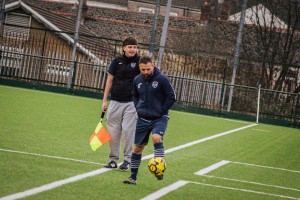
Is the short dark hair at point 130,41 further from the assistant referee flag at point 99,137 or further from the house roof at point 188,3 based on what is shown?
the house roof at point 188,3

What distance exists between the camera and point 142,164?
12461 mm

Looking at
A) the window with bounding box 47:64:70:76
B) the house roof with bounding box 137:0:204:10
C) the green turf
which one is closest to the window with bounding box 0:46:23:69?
the window with bounding box 47:64:70:76

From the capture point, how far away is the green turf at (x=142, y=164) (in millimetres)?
9469

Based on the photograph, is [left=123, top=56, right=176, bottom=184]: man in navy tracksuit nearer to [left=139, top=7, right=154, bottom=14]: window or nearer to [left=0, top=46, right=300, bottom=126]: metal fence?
[left=0, top=46, right=300, bottom=126]: metal fence

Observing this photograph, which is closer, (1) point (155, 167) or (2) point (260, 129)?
(1) point (155, 167)

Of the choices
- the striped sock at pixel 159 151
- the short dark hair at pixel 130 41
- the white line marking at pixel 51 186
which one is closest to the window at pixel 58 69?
the short dark hair at pixel 130 41

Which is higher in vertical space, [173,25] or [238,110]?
[173,25]

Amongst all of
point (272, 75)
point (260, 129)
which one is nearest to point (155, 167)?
point (260, 129)

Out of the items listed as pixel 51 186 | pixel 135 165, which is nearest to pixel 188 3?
pixel 135 165

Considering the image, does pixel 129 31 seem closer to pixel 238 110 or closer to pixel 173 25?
pixel 173 25

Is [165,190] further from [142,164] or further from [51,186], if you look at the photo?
[142,164]

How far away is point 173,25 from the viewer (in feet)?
182

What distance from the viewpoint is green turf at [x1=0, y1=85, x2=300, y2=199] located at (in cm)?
947

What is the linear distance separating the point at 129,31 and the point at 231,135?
1448 inches
